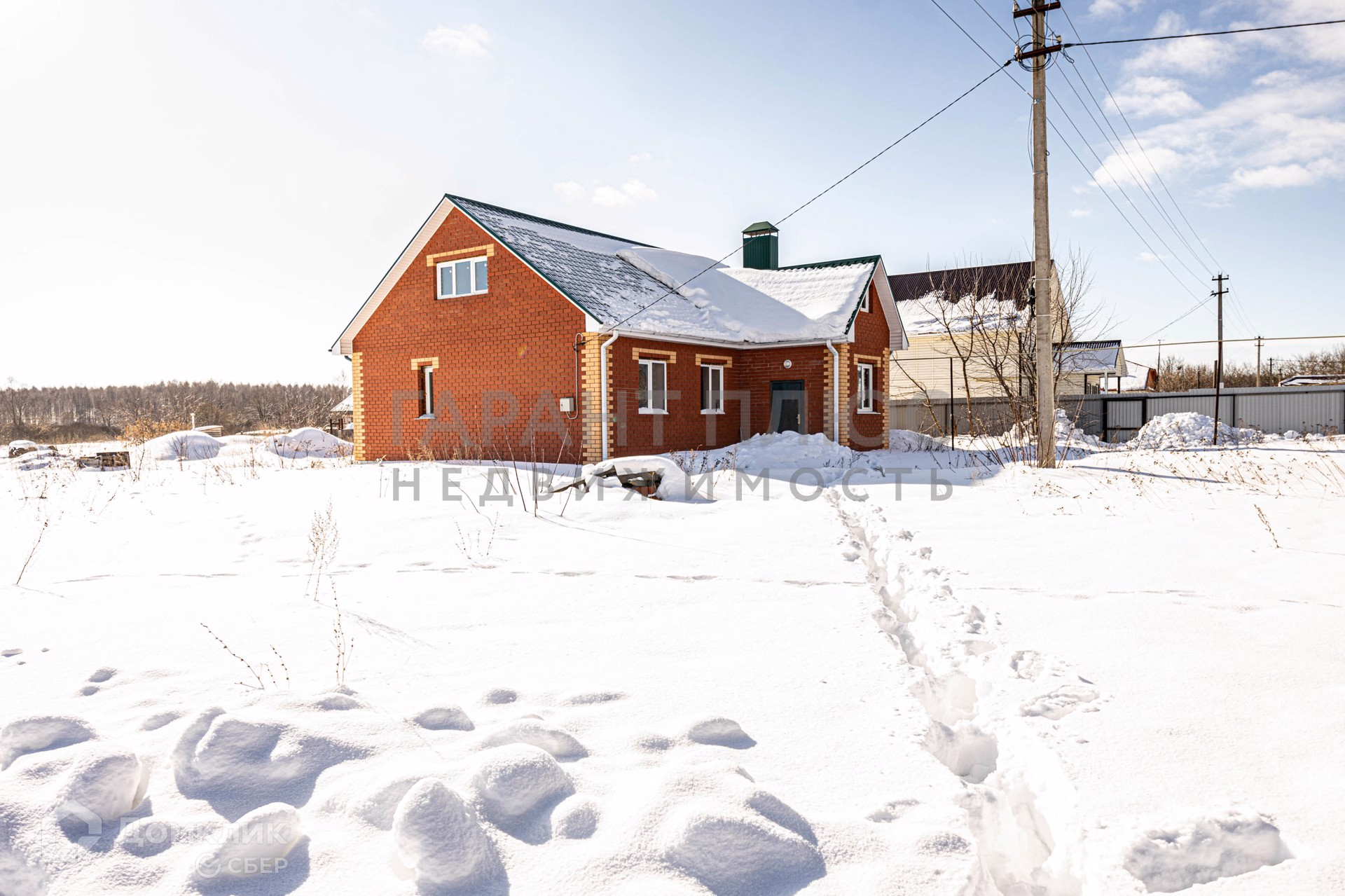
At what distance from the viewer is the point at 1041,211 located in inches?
482

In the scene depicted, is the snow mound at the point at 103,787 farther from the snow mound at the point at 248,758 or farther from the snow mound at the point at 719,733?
the snow mound at the point at 719,733

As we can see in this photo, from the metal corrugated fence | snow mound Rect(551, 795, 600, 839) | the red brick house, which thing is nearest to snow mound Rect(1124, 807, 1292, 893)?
snow mound Rect(551, 795, 600, 839)

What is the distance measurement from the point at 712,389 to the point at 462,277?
600 cm

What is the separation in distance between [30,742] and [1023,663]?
13.2ft

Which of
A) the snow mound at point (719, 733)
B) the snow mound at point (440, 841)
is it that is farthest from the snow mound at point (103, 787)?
the snow mound at point (719, 733)

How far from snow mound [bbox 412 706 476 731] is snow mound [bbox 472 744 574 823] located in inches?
17.5

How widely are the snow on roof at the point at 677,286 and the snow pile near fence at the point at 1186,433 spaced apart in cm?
931

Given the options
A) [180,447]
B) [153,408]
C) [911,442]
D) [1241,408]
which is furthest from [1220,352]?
[153,408]

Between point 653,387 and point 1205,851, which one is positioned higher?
point 653,387

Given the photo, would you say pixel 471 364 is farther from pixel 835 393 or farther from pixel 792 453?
pixel 835 393

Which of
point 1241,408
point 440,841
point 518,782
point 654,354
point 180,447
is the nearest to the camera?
point 440,841

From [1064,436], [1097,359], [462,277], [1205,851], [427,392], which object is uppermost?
[462,277]

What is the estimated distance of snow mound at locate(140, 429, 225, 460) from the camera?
59.8ft

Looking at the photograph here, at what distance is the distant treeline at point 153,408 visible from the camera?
102ft
